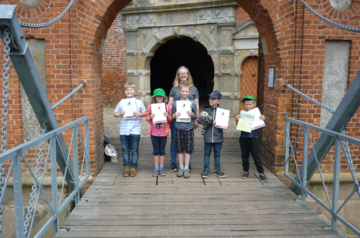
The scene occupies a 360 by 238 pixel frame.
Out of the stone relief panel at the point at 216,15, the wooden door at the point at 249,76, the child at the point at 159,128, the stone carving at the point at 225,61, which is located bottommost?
the child at the point at 159,128

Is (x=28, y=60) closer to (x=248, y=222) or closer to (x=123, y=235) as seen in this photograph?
(x=123, y=235)

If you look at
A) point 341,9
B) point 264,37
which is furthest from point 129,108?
point 341,9

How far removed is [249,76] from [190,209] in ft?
30.6

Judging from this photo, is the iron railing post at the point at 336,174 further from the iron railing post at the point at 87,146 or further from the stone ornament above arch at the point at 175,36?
the stone ornament above arch at the point at 175,36

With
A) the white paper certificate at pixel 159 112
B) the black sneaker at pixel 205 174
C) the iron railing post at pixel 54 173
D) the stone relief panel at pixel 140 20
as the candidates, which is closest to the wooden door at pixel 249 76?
the stone relief panel at pixel 140 20

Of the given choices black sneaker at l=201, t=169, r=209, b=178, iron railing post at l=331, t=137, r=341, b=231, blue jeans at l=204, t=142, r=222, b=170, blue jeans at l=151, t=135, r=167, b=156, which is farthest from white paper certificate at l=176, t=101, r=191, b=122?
iron railing post at l=331, t=137, r=341, b=231

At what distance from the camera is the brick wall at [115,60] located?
562 inches

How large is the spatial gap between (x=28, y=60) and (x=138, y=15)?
11325 millimetres

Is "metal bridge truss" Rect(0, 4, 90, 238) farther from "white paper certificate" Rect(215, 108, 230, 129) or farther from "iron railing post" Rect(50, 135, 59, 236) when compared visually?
"white paper certificate" Rect(215, 108, 230, 129)

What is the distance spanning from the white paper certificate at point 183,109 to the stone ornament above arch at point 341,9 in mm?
2534

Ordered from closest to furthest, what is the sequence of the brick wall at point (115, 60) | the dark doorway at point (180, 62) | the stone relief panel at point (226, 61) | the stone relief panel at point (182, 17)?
the stone relief panel at point (182, 17) → the stone relief panel at point (226, 61) → the brick wall at point (115, 60) → the dark doorway at point (180, 62)

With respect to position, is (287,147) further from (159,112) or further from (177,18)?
(177,18)

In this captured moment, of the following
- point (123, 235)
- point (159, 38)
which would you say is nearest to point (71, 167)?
point (123, 235)

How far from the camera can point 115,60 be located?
1455cm
